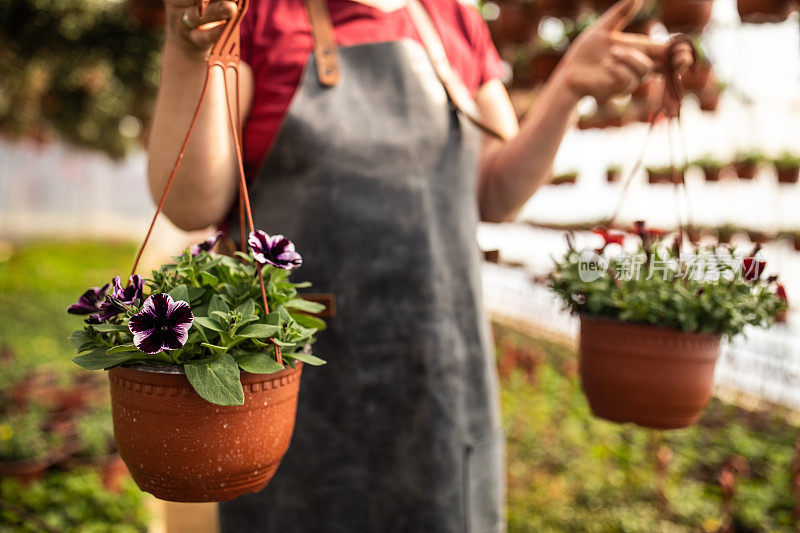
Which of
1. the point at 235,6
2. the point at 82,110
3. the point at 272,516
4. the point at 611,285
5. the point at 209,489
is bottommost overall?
the point at 272,516

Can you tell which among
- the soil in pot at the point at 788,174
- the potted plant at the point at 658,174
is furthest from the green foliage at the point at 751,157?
the potted plant at the point at 658,174

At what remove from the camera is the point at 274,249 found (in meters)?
0.62

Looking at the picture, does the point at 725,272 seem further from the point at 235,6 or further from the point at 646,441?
the point at 646,441

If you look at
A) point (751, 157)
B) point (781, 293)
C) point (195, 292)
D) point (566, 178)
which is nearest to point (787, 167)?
point (751, 157)

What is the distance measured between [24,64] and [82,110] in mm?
1306

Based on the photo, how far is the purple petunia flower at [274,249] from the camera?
2.00ft

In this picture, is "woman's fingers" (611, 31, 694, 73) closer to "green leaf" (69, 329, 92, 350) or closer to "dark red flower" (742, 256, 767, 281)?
"dark red flower" (742, 256, 767, 281)

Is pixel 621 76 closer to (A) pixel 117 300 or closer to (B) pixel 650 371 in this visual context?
(B) pixel 650 371

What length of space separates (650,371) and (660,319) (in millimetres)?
84

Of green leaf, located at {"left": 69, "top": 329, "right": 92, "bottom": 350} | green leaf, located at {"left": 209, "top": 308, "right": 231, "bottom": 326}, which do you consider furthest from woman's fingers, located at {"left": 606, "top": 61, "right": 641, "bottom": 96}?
green leaf, located at {"left": 69, "top": 329, "right": 92, "bottom": 350}

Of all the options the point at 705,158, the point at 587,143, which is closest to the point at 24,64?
the point at 705,158

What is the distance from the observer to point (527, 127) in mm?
1072

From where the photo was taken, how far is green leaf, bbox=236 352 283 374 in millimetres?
569

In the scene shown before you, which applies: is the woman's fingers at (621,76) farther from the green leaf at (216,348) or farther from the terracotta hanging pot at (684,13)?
the terracotta hanging pot at (684,13)
